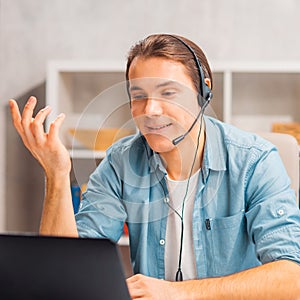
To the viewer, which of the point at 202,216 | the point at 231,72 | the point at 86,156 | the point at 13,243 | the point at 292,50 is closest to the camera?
the point at 13,243

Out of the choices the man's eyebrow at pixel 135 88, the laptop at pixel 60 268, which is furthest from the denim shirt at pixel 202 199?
the laptop at pixel 60 268

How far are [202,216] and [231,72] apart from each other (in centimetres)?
114

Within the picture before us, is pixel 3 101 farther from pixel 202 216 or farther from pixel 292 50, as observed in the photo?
pixel 202 216

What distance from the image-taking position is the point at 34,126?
1.10 m

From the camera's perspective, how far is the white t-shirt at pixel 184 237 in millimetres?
1457

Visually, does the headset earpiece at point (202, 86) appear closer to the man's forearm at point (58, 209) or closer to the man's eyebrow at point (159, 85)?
the man's eyebrow at point (159, 85)

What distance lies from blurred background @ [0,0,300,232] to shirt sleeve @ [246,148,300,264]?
127 cm

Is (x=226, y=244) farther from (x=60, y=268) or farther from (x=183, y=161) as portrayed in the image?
(x=60, y=268)

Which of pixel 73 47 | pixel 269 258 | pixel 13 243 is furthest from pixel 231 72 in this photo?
pixel 13 243

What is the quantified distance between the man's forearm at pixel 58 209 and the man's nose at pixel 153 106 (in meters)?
0.22

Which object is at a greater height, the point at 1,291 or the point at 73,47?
the point at 73,47

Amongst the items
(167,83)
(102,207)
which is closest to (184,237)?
(102,207)

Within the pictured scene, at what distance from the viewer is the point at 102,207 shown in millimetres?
1471

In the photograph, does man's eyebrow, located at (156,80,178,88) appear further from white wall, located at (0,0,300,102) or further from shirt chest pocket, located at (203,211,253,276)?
white wall, located at (0,0,300,102)
